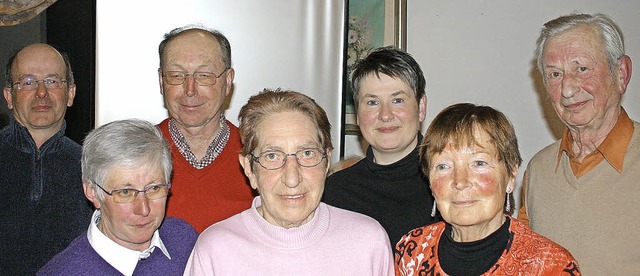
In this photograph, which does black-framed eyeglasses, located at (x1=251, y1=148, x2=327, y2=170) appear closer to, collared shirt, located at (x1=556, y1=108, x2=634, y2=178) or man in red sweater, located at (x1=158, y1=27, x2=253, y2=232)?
man in red sweater, located at (x1=158, y1=27, x2=253, y2=232)

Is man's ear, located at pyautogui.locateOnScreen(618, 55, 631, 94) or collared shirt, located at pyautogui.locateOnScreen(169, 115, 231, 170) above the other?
man's ear, located at pyautogui.locateOnScreen(618, 55, 631, 94)

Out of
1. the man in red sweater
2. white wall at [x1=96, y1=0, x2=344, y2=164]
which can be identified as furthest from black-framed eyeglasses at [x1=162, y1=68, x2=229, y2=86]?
white wall at [x1=96, y1=0, x2=344, y2=164]

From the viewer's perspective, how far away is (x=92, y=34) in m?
4.06

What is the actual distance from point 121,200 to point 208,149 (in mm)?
778

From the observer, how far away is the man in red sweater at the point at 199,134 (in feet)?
9.84

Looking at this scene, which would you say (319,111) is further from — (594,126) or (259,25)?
(259,25)

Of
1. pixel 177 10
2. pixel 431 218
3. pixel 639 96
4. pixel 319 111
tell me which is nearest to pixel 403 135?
pixel 431 218

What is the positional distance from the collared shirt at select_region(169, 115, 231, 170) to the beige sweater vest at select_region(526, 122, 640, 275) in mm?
1373

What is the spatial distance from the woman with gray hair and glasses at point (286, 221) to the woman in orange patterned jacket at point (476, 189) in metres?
0.27

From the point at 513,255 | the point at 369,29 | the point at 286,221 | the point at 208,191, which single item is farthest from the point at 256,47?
the point at 513,255

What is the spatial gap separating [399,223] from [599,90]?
91 centimetres

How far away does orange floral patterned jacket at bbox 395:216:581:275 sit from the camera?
2.05m

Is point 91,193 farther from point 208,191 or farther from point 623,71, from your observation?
point 623,71

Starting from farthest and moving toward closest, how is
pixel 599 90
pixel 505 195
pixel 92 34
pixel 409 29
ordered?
pixel 409 29
pixel 92 34
pixel 599 90
pixel 505 195
